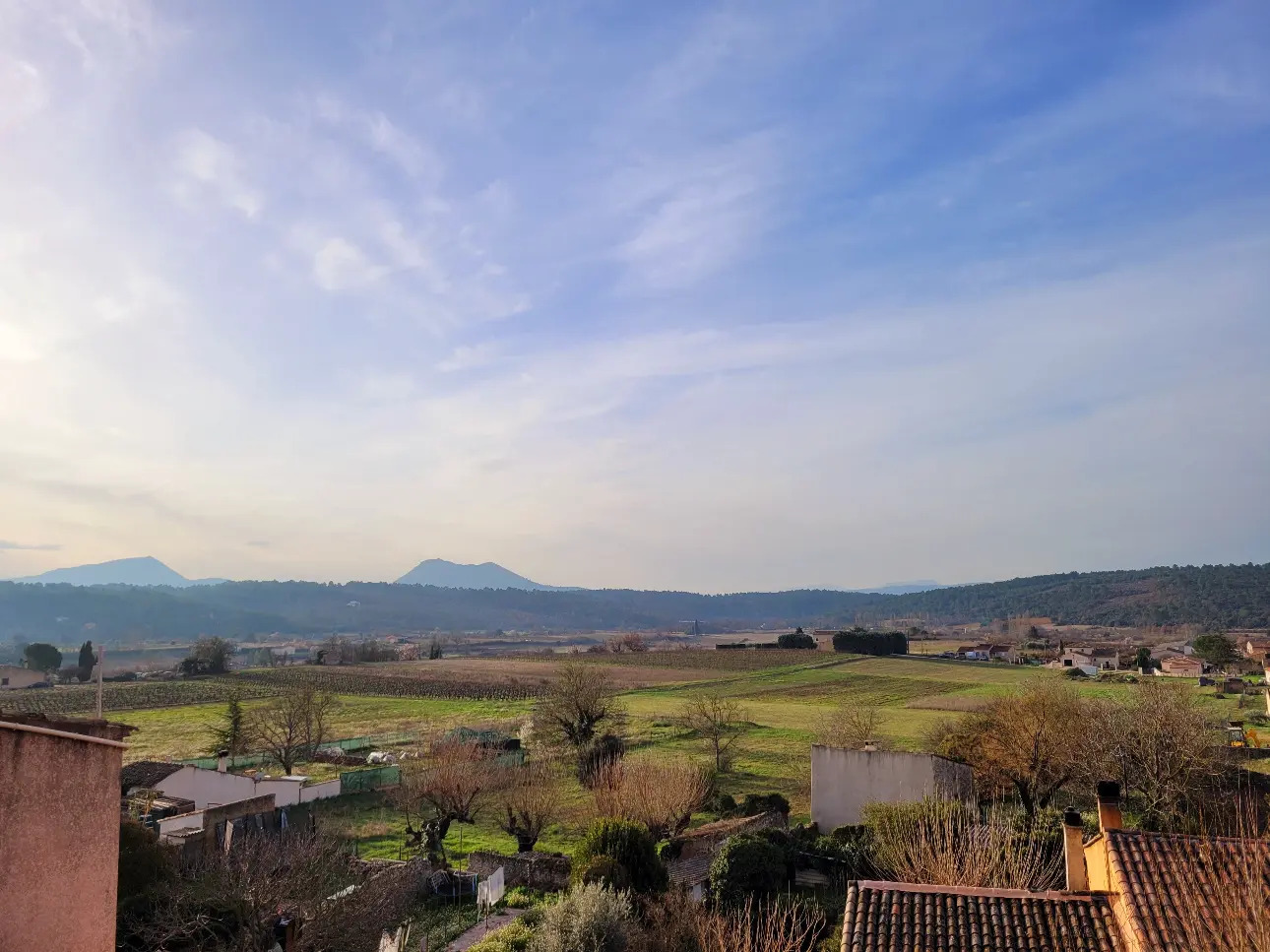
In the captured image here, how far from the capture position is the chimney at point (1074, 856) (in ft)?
43.2

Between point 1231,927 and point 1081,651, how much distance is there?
10970 cm

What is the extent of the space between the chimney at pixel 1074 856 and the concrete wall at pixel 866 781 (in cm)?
1692

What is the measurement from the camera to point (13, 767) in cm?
1046

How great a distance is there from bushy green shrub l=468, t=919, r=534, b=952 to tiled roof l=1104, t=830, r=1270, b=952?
1140 cm

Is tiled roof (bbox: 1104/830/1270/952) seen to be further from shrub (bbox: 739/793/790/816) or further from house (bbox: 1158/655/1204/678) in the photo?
house (bbox: 1158/655/1204/678)

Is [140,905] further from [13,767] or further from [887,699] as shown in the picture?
[887,699]

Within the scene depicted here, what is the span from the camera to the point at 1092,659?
10044 centimetres

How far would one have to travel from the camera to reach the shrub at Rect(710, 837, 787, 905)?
21425 millimetres

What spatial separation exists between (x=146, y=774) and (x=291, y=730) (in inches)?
415

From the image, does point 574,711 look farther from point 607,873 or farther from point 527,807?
point 607,873

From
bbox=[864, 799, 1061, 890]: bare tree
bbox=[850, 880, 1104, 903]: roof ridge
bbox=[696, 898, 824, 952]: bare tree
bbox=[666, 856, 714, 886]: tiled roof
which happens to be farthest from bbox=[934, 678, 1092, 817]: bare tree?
bbox=[850, 880, 1104, 903]: roof ridge

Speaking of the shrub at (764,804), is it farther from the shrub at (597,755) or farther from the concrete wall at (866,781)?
the shrub at (597,755)

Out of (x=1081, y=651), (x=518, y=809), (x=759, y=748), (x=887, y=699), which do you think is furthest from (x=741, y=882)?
(x=1081, y=651)

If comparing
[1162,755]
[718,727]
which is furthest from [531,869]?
[718,727]
